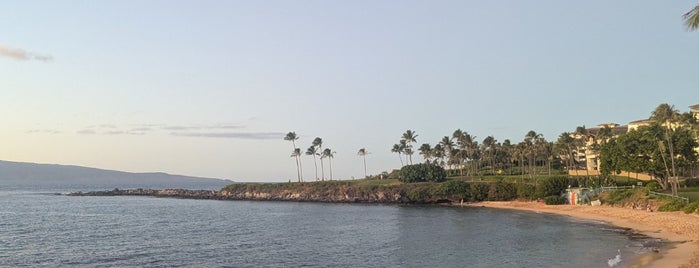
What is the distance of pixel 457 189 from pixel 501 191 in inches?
377

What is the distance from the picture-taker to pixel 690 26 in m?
28.0

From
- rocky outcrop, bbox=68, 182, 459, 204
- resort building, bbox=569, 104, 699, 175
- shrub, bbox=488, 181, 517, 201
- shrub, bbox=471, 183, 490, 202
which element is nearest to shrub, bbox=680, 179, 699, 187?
resort building, bbox=569, 104, 699, 175

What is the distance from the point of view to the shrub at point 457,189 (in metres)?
120

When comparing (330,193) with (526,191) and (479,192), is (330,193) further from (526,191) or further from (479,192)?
(526,191)

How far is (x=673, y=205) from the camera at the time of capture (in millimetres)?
70438

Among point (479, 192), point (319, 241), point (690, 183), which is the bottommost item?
point (319, 241)

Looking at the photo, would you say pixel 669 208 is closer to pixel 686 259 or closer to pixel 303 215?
pixel 686 259

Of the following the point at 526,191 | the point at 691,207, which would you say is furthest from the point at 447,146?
the point at 691,207

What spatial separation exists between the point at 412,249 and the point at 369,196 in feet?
261

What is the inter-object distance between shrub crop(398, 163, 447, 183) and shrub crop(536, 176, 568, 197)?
36437 mm

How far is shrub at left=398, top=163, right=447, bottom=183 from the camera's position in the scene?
13975 centimetres

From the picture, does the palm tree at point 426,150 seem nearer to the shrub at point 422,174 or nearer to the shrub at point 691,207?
the shrub at point 422,174

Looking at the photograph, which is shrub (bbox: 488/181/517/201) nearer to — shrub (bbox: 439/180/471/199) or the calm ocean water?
shrub (bbox: 439/180/471/199)

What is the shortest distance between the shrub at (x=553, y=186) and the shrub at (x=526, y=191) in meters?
2.60
